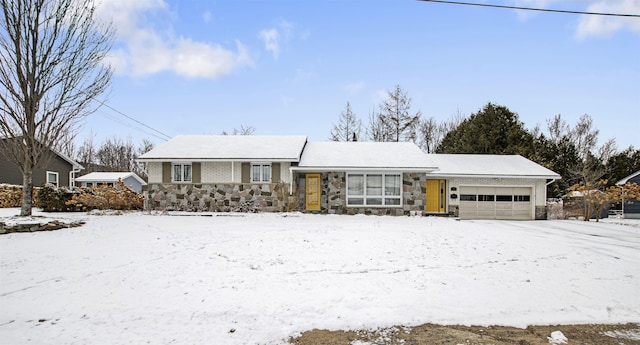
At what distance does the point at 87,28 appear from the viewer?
512 inches

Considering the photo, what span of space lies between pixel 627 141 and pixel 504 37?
106ft

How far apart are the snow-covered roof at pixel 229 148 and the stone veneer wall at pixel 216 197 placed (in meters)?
1.35

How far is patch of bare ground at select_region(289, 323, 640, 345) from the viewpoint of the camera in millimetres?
4351

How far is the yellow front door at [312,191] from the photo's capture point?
711 inches

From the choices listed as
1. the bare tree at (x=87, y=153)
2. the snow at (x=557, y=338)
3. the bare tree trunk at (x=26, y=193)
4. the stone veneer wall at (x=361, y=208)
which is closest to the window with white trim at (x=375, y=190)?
the stone veneer wall at (x=361, y=208)

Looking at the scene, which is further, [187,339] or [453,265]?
[453,265]

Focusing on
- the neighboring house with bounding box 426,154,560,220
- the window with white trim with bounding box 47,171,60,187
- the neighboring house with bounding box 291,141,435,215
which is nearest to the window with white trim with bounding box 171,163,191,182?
the neighboring house with bounding box 291,141,435,215

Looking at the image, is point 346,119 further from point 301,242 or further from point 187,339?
point 187,339

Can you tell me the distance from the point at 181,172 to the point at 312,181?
6418 millimetres

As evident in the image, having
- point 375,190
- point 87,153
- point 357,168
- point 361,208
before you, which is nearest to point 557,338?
point 357,168

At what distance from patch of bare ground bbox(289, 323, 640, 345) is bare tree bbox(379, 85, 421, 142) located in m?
28.4

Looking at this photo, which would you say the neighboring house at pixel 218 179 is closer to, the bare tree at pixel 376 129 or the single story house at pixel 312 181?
the single story house at pixel 312 181

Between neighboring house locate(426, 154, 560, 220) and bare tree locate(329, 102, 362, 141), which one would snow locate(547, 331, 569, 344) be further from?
bare tree locate(329, 102, 362, 141)

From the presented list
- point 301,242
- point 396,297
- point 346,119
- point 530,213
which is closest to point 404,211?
point 530,213
